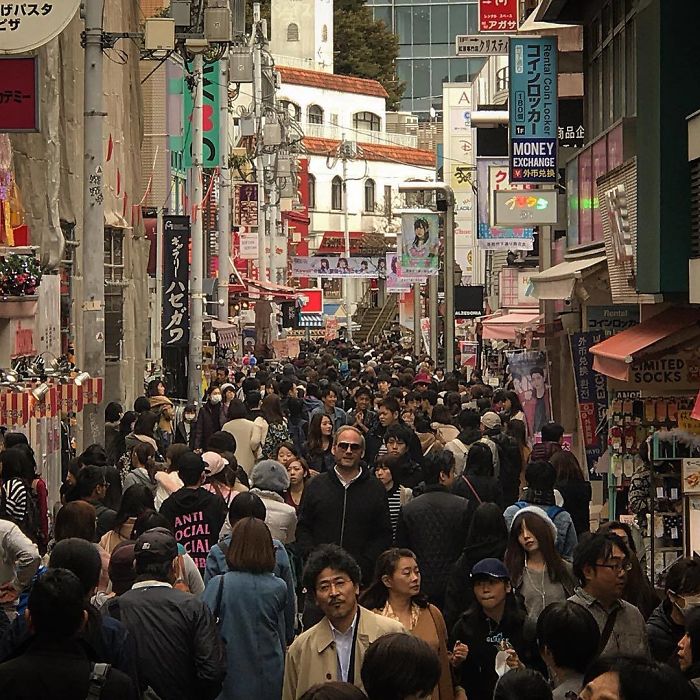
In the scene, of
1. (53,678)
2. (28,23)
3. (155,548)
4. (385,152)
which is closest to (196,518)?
(155,548)

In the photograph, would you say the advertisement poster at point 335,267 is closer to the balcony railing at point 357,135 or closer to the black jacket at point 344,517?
the balcony railing at point 357,135

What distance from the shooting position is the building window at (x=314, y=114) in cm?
9700

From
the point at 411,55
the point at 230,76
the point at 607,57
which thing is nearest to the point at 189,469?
the point at 607,57

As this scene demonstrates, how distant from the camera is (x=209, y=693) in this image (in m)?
8.05

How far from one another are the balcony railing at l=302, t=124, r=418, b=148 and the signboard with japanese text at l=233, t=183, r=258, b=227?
40.4m

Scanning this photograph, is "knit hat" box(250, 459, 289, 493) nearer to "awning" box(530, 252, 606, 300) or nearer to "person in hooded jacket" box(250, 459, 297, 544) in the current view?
"person in hooded jacket" box(250, 459, 297, 544)

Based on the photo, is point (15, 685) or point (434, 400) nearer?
point (15, 685)

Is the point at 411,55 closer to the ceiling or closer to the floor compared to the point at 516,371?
closer to the ceiling

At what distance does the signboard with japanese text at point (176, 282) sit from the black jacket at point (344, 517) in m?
17.7

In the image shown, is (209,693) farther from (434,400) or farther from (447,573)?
(434,400)

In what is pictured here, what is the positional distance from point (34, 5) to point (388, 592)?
7.66m

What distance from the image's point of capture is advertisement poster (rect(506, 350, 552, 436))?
23.1 metres

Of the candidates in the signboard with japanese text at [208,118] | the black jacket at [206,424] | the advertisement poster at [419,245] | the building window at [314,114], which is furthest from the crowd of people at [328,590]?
the building window at [314,114]

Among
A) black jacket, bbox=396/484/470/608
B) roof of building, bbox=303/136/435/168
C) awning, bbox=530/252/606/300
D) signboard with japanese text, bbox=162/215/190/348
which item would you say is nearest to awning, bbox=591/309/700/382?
awning, bbox=530/252/606/300
